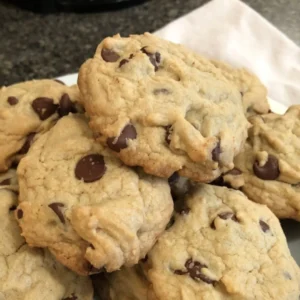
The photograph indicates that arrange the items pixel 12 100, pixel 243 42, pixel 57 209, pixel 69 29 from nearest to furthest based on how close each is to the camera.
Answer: pixel 57 209 < pixel 12 100 < pixel 243 42 < pixel 69 29

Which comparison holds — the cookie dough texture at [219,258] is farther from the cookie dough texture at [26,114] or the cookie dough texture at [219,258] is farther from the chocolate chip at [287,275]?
the cookie dough texture at [26,114]

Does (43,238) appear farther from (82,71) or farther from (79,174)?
(82,71)

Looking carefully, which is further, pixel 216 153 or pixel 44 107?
pixel 44 107

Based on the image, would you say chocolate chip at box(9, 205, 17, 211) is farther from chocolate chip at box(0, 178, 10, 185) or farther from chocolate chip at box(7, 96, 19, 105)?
chocolate chip at box(7, 96, 19, 105)

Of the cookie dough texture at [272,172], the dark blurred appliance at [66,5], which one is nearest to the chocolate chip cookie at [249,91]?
the cookie dough texture at [272,172]

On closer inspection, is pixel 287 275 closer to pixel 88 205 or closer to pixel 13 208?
pixel 88 205

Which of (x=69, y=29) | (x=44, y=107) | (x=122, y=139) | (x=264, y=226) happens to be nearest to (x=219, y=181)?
(x=264, y=226)

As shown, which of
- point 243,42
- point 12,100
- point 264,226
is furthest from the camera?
point 243,42
